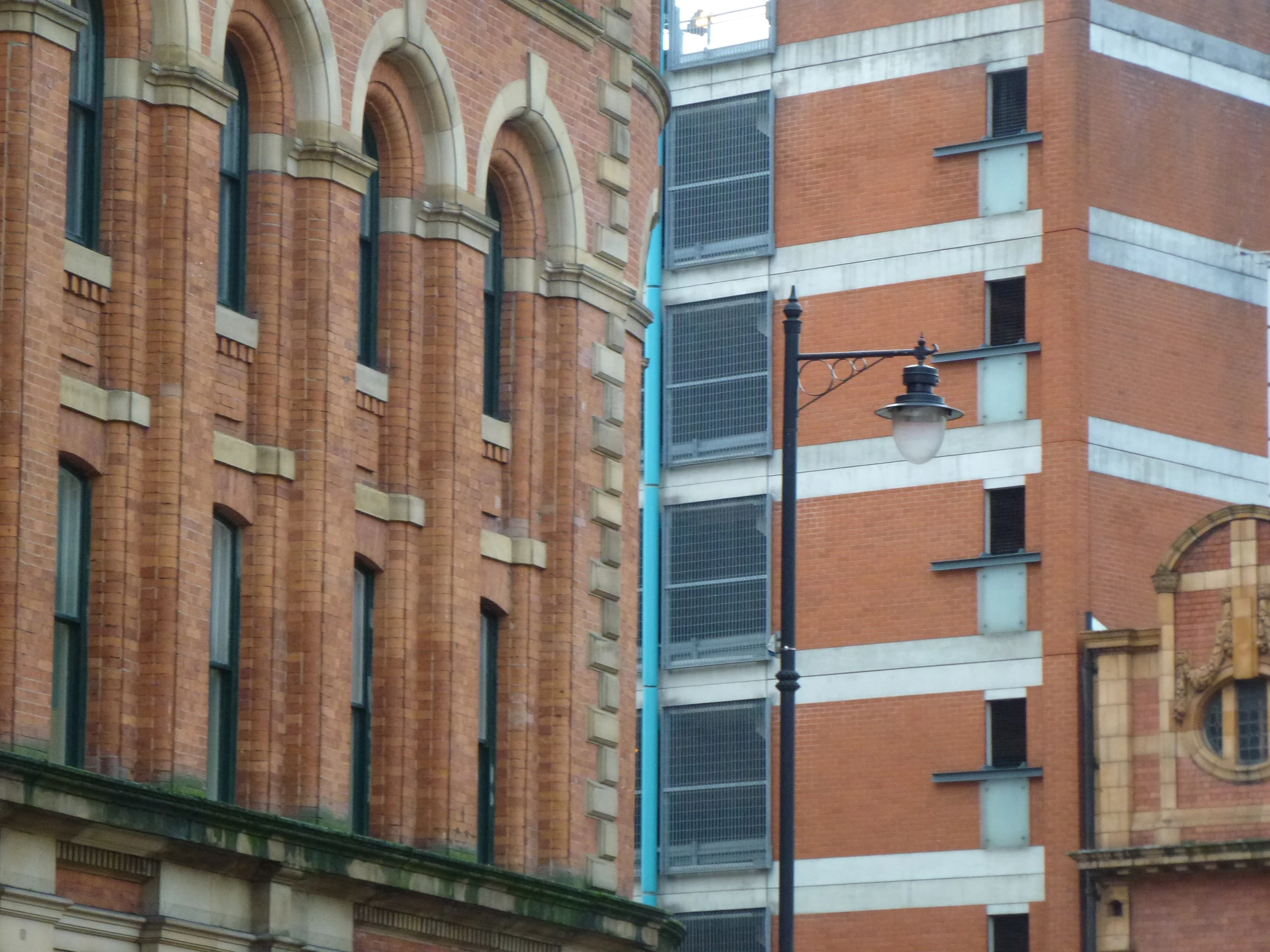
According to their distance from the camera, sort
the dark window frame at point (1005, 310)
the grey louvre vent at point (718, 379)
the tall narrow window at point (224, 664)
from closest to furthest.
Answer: the tall narrow window at point (224, 664), the dark window frame at point (1005, 310), the grey louvre vent at point (718, 379)

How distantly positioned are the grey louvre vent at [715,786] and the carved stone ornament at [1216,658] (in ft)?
27.2

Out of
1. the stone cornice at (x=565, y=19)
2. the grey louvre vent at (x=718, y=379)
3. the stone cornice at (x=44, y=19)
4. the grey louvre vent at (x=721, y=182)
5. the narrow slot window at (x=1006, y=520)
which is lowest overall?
the stone cornice at (x=44, y=19)

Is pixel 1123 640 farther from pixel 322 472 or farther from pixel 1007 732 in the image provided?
pixel 322 472

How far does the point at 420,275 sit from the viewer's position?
1194 inches

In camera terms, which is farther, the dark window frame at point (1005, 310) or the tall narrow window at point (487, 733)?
the dark window frame at point (1005, 310)

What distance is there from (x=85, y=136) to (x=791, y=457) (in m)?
6.57

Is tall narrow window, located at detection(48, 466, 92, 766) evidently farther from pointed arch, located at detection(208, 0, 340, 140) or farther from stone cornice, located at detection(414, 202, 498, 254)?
stone cornice, located at detection(414, 202, 498, 254)

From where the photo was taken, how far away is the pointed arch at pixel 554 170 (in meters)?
32.2

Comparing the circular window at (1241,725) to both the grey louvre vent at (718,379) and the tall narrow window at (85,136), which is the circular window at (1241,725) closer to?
the grey louvre vent at (718,379)

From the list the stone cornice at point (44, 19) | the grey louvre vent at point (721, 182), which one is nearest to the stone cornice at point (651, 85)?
the stone cornice at point (44, 19)

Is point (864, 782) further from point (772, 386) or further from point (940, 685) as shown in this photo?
point (772, 386)

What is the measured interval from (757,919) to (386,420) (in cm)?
2450

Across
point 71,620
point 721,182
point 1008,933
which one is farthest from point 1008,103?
point 71,620

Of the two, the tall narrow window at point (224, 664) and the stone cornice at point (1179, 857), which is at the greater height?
the stone cornice at point (1179, 857)
